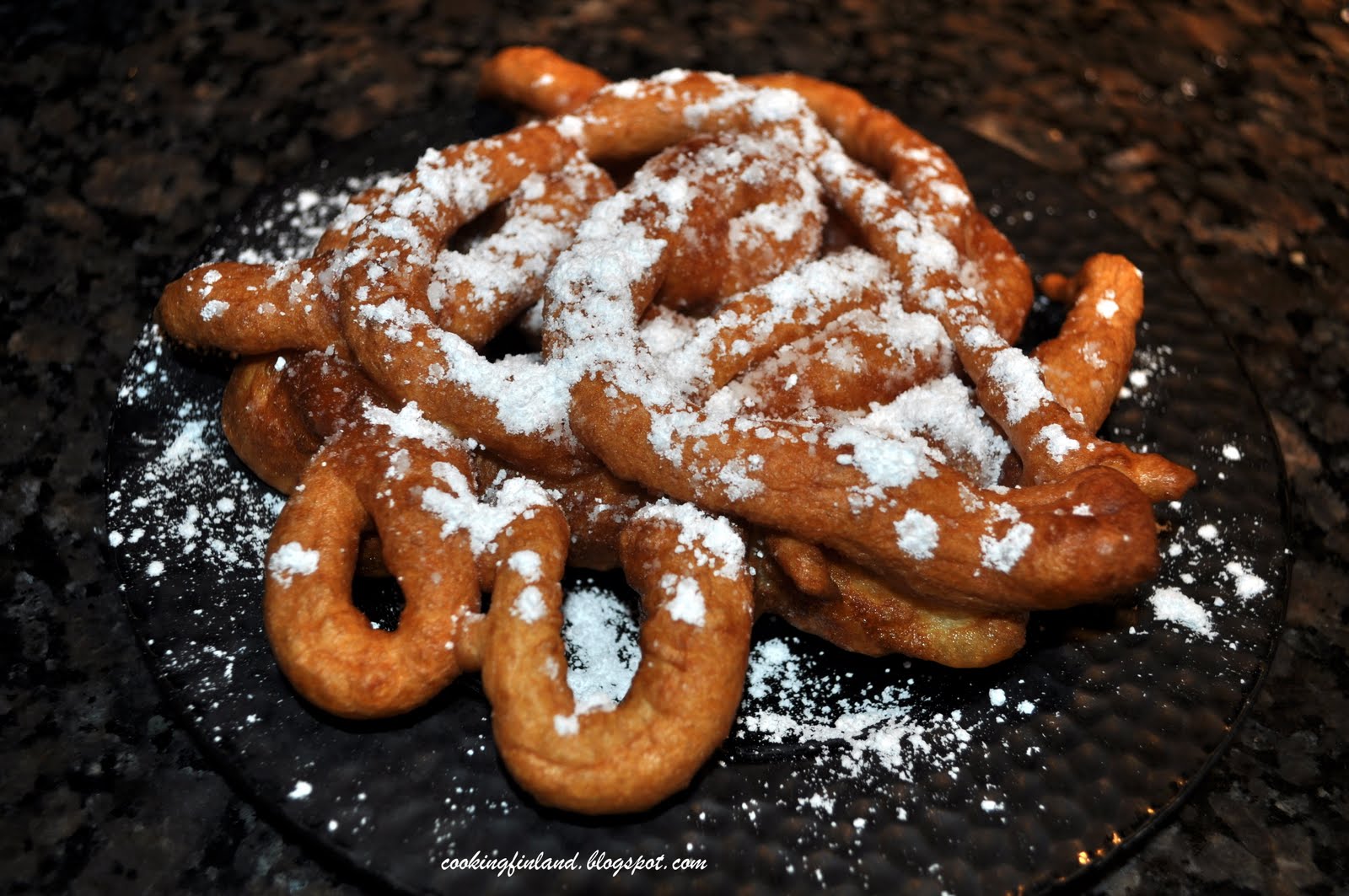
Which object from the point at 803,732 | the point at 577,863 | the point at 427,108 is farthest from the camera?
the point at 427,108

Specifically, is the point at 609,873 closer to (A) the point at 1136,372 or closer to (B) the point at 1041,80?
(A) the point at 1136,372

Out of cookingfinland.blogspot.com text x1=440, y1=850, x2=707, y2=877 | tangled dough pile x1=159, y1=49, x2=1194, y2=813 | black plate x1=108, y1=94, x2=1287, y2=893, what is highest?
tangled dough pile x1=159, y1=49, x2=1194, y2=813

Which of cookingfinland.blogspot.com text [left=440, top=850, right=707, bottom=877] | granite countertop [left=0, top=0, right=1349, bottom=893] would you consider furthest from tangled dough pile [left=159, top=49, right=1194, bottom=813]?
granite countertop [left=0, top=0, right=1349, bottom=893]

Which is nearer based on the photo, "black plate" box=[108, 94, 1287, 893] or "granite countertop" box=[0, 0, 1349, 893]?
"black plate" box=[108, 94, 1287, 893]

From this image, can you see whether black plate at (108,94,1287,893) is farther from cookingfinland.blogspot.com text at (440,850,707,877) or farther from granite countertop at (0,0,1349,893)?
granite countertop at (0,0,1349,893)

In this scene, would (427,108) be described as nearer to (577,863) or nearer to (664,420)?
(664,420)

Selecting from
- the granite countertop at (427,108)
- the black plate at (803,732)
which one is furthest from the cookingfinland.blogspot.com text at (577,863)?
the granite countertop at (427,108)

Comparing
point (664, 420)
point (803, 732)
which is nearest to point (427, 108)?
point (664, 420)
